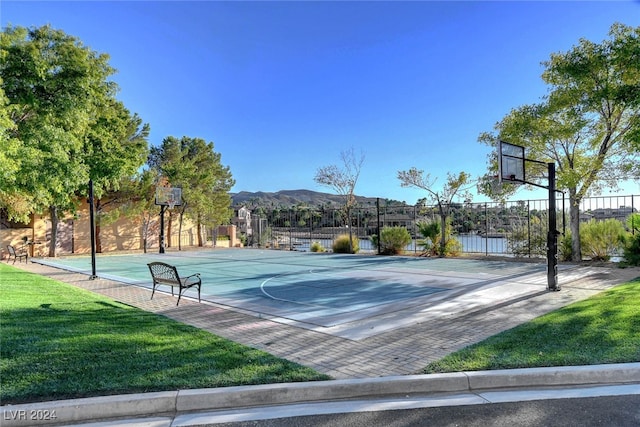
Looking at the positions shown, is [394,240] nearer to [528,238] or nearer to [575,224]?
[528,238]

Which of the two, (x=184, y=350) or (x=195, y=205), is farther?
(x=195, y=205)

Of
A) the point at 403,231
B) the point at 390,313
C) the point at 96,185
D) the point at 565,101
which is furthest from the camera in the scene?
the point at 403,231

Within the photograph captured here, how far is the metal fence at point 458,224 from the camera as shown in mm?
16797

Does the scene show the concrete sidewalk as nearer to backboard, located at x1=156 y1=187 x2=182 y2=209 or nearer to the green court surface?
the green court surface

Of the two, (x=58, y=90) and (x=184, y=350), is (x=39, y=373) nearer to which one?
(x=184, y=350)

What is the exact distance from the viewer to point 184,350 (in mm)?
5270

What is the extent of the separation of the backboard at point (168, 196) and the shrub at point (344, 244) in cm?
1126

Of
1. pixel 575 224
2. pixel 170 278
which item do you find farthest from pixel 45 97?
pixel 575 224

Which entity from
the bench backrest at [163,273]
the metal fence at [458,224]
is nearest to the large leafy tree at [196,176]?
the metal fence at [458,224]

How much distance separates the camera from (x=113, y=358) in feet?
15.9

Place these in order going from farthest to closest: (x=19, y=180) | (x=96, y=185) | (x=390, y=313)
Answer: (x=96, y=185) → (x=19, y=180) → (x=390, y=313)

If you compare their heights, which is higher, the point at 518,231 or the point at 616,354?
the point at 518,231

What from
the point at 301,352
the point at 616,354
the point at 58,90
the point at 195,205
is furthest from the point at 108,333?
the point at 195,205

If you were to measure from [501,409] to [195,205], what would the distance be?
29.7m
